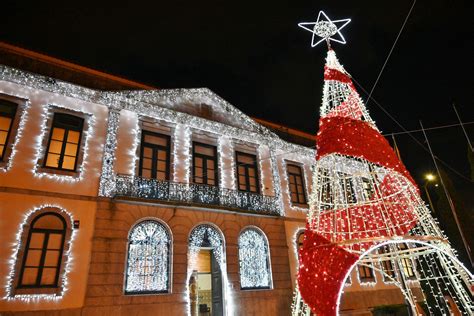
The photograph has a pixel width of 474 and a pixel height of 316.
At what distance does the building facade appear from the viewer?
9.61m

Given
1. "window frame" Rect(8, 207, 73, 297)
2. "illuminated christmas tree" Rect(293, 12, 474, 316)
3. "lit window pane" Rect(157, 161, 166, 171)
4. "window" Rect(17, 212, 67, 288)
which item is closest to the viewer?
"illuminated christmas tree" Rect(293, 12, 474, 316)

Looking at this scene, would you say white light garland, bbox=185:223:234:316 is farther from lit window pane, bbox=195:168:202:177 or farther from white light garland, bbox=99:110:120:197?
white light garland, bbox=99:110:120:197

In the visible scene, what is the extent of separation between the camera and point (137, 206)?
37.4 feet

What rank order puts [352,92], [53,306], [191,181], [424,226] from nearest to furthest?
[424,226] < [352,92] < [53,306] < [191,181]

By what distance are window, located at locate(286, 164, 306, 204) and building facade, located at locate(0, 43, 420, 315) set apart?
0.73 metres

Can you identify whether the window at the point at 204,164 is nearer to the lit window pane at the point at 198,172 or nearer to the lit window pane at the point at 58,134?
the lit window pane at the point at 198,172

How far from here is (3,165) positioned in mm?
9742

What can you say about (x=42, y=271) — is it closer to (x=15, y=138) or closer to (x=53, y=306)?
(x=53, y=306)

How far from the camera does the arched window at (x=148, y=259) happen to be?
10633 mm

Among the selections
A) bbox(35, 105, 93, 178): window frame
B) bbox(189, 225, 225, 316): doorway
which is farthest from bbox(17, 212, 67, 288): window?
bbox(189, 225, 225, 316): doorway

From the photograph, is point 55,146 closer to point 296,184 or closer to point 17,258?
point 17,258

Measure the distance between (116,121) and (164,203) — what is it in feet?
12.1

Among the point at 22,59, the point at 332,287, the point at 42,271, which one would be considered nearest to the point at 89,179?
the point at 42,271

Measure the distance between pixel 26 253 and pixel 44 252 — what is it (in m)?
0.46
